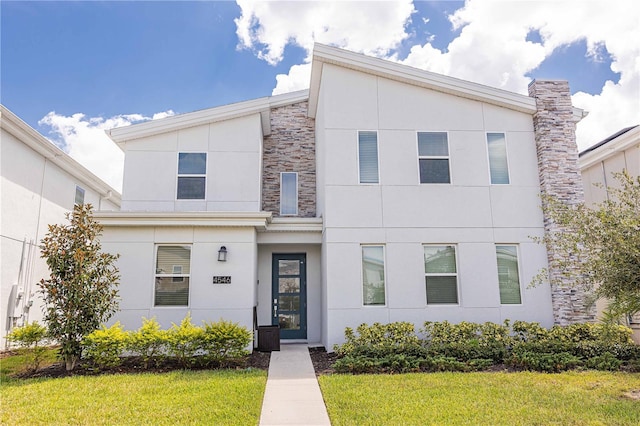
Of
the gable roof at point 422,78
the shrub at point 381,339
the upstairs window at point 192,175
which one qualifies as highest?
the gable roof at point 422,78

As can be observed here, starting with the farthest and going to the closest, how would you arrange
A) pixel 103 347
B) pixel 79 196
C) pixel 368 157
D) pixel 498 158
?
pixel 79 196, pixel 498 158, pixel 368 157, pixel 103 347

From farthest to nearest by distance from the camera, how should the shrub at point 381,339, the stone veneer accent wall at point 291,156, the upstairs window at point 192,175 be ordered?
the stone veneer accent wall at point 291,156 → the upstairs window at point 192,175 → the shrub at point 381,339

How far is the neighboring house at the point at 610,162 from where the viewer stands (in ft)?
37.9

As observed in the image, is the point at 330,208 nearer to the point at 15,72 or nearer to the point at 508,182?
the point at 508,182

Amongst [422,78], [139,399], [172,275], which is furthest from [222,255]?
[422,78]

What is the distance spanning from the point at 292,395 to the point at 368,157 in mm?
6406

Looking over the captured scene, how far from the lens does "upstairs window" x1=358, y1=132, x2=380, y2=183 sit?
10836 millimetres

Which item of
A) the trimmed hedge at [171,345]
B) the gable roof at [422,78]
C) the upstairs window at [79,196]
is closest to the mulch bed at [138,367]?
the trimmed hedge at [171,345]

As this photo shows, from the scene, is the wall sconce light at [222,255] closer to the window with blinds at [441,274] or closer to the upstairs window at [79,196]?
the window with blinds at [441,274]

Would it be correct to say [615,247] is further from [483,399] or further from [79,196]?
[79,196]

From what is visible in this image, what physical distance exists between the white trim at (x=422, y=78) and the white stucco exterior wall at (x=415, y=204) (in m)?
0.18

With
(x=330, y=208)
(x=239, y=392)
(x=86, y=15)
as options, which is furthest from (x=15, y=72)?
(x=239, y=392)

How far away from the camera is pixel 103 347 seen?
8.12 m

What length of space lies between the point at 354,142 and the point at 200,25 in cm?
576
